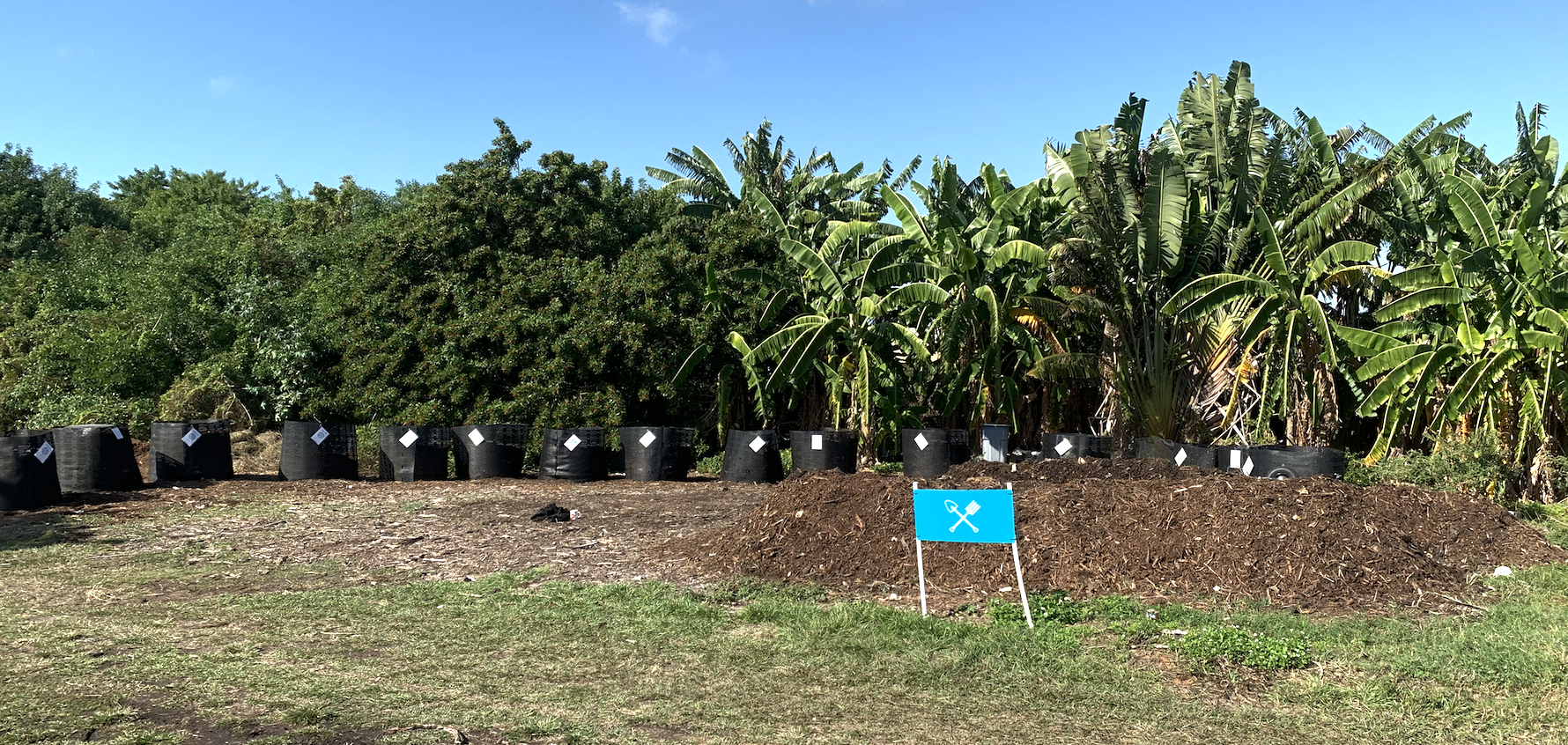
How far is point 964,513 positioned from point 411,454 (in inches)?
440

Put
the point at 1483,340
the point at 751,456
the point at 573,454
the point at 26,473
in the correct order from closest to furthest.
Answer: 1. the point at 26,473
2. the point at 1483,340
3. the point at 751,456
4. the point at 573,454

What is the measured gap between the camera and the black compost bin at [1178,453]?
41.1 ft

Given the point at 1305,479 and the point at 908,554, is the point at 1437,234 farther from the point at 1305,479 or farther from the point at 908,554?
the point at 908,554

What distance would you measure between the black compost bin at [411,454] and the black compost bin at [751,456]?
14.5 ft

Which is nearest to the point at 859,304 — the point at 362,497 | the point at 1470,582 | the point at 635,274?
the point at 635,274

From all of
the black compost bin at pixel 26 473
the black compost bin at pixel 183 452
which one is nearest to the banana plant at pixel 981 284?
the black compost bin at pixel 183 452

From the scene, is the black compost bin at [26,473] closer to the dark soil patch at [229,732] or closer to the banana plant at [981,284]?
the dark soil patch at [229,732]

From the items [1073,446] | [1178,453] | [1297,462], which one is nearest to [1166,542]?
[1297,462]

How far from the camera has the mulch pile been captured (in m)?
7.36

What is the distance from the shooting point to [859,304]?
1648 centimetres

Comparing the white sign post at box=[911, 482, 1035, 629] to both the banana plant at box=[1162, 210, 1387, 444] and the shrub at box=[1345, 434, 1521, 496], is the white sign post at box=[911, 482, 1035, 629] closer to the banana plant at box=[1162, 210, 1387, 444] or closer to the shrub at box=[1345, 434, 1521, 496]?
the shrub at box=[1345, 434, 1521, 496]

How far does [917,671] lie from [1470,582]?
15.3 ft

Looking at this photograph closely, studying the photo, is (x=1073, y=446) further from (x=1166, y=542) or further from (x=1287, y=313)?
(x=1166, y=542)

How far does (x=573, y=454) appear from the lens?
15.9m
